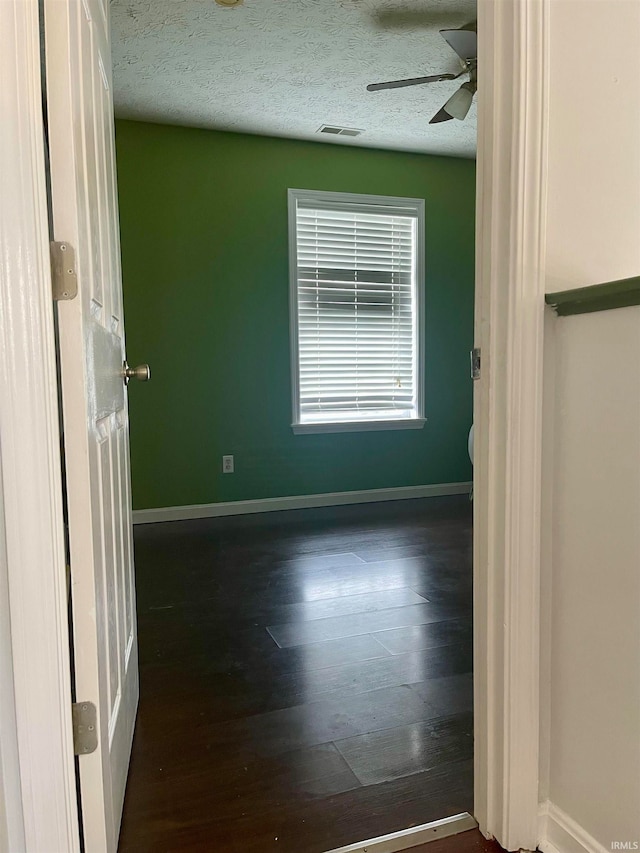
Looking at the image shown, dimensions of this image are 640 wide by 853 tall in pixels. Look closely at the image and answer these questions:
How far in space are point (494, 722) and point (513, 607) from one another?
9.9 inches

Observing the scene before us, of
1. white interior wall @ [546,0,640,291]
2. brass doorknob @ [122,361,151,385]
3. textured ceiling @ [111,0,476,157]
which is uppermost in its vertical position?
textured ceiling @ [111,0,476,157]

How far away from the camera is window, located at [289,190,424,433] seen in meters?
4.39

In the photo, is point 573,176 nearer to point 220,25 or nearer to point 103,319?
point 103,319

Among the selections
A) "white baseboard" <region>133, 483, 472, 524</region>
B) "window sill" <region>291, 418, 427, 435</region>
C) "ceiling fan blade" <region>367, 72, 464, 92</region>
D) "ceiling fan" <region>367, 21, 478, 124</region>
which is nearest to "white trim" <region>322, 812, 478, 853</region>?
"ceiling fan" <region>367, 21, 478, 124</region>

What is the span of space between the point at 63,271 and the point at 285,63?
2739 millimetres

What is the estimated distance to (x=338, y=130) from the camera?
4.11 m

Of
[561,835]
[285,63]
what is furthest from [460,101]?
[561,835]

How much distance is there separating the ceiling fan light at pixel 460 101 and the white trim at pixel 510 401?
5.95 ft

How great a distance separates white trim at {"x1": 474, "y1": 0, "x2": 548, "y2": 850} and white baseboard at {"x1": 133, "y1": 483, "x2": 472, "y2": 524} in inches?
123

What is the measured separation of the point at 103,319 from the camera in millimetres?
1271

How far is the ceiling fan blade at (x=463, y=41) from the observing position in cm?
256

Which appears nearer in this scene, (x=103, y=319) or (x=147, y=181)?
(x=103, y=319)

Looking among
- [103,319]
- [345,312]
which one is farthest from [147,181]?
[103,319]

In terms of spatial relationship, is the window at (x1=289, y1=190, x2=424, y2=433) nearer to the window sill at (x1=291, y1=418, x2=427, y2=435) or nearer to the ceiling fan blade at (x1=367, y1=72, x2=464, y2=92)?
the window sill at (x1=291, y1=418, x2=427, y2=435)
